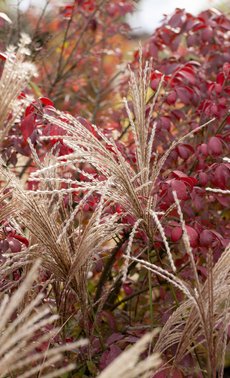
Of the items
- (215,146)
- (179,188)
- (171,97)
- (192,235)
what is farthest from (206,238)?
(171,97)

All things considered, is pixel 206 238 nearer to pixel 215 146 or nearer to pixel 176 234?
pixel 176 234

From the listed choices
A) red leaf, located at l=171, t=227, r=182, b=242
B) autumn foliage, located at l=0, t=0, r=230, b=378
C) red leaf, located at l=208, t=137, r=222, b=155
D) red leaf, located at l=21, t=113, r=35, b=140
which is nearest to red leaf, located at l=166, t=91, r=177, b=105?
autumn foliage, located at l=0, t=0, r=230, b=378

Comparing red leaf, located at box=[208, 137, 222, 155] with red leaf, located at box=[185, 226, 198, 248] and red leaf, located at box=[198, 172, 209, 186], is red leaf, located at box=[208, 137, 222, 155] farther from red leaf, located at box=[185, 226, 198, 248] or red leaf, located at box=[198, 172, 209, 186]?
red leaf, located at box=[185, 226, 198, 248]

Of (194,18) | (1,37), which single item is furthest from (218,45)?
(1,37)

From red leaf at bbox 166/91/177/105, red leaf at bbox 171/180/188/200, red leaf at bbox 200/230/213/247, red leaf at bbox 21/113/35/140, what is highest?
red leaf at bbox 166/91/177/105

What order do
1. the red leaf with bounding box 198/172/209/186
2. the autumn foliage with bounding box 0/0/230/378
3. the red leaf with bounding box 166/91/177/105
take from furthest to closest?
the red leaf with bounding box 166/91/177/105
the red leaf with bounding box 198/172/209/186
the autumn foliage with bounding box 0/0/230/378

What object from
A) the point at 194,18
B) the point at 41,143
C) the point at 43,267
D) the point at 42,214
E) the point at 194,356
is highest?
the point at 194,18

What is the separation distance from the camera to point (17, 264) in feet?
6.16

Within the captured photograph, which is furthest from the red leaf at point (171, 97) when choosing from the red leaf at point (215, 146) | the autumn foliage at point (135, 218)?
the red leaf at point (215, 146)

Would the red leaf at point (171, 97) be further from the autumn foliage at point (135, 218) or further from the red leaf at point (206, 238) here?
the red leaf at point (206, 238)

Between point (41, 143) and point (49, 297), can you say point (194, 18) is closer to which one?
point (41, 143)

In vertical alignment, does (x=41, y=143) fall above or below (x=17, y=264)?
above

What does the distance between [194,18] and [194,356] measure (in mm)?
1591

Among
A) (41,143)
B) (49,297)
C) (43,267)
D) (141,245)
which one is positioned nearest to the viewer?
(43,267)
